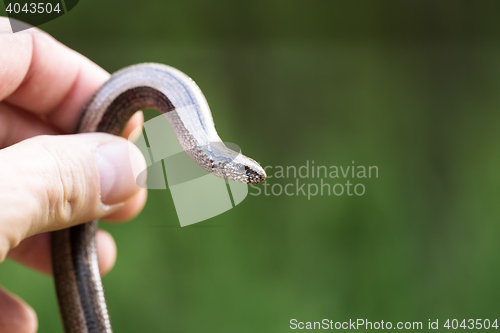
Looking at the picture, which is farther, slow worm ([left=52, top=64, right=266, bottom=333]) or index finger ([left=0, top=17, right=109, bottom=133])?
index finger ([left=0, top=17, right=109, bottom=133])

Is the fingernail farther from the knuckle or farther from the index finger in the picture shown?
the index finger

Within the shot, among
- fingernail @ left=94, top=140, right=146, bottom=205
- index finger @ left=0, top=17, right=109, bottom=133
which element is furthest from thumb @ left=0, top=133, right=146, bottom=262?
index finger @ left=0, top=17, right=109, bottom=133

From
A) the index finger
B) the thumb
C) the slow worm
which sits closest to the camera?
the thumb

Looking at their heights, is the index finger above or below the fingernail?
above

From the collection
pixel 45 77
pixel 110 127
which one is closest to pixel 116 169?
pixel 110 127

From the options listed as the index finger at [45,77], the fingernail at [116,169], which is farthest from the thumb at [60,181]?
the index finger at [45,77]

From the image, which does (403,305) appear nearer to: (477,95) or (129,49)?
(477,95)

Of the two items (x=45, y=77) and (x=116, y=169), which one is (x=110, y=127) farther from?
(x=45, y=77)
